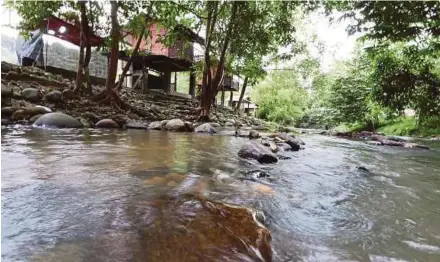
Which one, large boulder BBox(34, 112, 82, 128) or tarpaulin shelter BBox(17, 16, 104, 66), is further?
tarpaulin shelter BBox(17, 16, 104, 66)

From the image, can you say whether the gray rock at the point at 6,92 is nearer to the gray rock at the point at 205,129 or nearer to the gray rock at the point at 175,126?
the gray rock at the point at 175,126

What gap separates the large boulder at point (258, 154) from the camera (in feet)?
12.8

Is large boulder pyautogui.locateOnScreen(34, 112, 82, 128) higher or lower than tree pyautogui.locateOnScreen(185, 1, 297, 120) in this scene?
lower

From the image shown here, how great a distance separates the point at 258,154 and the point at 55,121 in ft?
13.8

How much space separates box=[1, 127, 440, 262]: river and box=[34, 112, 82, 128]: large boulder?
2572mm

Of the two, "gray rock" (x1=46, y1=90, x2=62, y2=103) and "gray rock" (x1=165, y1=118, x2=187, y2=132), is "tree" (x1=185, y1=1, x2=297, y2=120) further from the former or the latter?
"gray rock" (x1=46, y1=90, x2=62, y2=103)

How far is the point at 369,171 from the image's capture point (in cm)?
392

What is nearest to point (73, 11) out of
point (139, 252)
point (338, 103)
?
point (139, 252)

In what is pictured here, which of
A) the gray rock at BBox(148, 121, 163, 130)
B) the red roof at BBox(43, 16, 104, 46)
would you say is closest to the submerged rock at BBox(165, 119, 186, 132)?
the gray rock at BBox(148, 121, 163, 130)

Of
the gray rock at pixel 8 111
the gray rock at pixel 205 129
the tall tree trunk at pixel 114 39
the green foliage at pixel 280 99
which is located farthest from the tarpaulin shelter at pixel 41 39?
the green foliage at pixel 280 99

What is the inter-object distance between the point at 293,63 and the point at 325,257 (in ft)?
75.3

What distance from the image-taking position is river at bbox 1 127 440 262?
1.50 m

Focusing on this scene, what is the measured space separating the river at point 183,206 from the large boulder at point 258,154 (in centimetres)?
14

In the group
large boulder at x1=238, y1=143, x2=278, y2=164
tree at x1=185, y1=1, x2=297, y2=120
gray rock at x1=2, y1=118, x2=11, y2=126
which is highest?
tree at x1=185, y1=1, x2=297, y2=120
